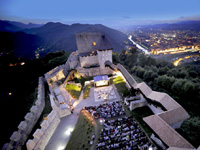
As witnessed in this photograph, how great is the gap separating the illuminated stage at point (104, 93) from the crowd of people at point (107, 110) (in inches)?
115

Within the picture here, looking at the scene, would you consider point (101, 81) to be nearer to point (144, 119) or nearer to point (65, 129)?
point (65, 129)

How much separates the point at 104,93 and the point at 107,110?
6000mm

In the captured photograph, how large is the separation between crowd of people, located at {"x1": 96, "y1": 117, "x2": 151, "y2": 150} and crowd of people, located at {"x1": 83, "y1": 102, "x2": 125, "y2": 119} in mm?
1663

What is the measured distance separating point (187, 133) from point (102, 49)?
26510 millimetres

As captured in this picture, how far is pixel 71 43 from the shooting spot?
118 meters

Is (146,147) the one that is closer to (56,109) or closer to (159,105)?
(159,105)

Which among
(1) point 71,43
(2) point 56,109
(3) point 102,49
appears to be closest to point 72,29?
(1) point 71,43

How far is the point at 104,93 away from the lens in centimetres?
2464

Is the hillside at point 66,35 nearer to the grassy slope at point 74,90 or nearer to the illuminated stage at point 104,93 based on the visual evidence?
the grassy slope at point 74,90

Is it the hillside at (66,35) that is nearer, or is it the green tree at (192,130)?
the green tree at (192,130)

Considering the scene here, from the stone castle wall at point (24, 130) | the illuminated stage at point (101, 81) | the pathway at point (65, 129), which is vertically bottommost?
the pathway at point (65, 129)

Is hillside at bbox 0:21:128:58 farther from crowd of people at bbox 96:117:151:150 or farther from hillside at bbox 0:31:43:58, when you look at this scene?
crowd of people at bbox 96:117:151:150

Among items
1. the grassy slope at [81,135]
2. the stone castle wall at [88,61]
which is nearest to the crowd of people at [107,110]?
the grassy slope at [81,135]

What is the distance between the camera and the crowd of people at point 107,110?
18281mm
